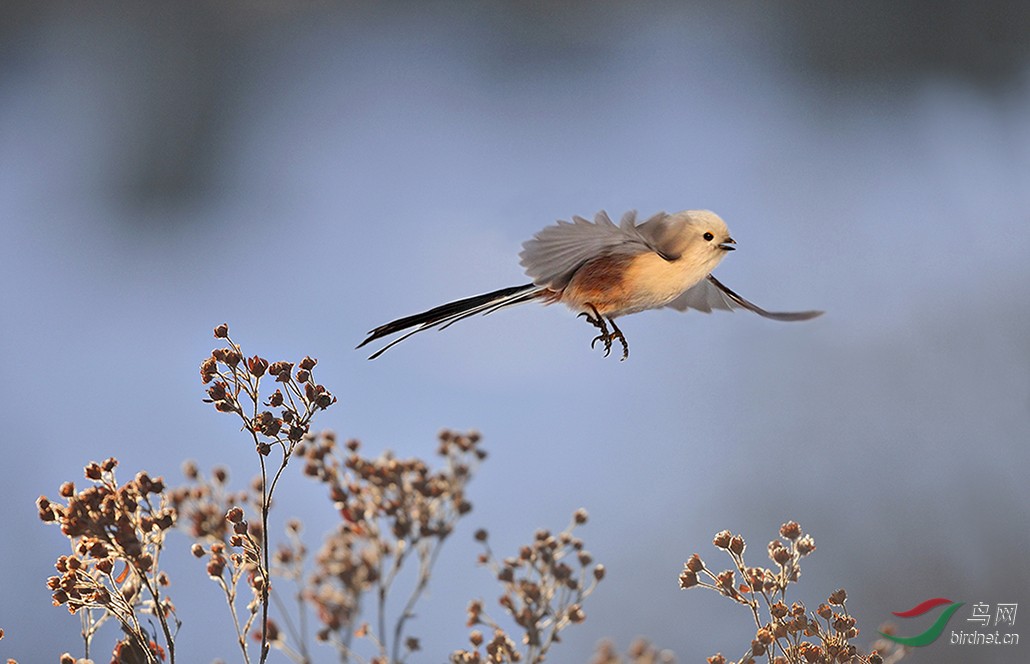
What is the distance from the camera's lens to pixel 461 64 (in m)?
0.89

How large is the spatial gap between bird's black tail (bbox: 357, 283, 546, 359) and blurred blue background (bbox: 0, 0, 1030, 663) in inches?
12.4

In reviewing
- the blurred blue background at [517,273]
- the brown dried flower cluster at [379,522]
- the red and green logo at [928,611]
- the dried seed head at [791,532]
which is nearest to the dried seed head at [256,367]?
the brown dried flower cluster at [379,522]

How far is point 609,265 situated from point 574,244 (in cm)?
2

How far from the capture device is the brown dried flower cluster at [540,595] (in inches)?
17.5

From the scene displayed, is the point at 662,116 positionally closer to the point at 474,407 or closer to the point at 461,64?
the point at 461,64

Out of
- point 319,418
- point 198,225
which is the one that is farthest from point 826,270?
point 198,225

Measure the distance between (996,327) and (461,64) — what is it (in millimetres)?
599

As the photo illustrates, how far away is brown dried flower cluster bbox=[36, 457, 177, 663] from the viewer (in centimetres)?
36

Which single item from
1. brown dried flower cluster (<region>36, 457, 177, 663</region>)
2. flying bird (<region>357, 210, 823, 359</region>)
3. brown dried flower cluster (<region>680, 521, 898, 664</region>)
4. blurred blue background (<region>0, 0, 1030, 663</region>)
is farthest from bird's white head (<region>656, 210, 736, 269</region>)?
blurred blue background (<region>0, 0, 1030, 663</region>)

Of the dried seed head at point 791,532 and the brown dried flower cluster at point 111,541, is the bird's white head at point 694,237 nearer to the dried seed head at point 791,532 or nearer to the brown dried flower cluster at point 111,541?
the dried seed head at point 791,532

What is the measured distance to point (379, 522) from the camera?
0.51 meters

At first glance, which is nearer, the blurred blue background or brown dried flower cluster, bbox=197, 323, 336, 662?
brown dried flower cluster, bbox=197, 323, 336, 662
